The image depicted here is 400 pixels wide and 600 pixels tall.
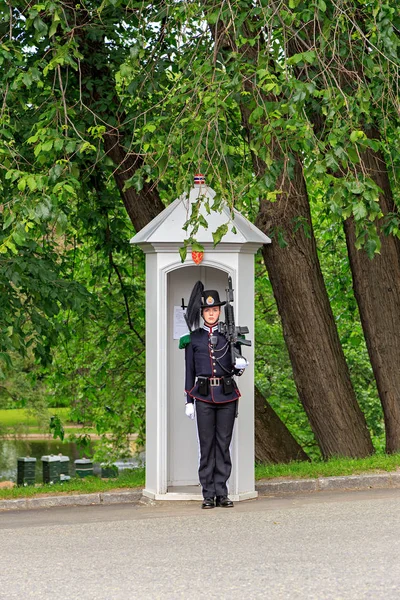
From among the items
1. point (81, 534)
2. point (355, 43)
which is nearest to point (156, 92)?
point (355, 43)

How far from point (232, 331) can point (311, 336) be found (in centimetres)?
290

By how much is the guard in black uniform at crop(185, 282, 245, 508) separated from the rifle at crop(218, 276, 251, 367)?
6cm

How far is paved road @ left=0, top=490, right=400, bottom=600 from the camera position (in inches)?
250

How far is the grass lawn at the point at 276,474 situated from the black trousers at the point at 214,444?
1228 millimetres

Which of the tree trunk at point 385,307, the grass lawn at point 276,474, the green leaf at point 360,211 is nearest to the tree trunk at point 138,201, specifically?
the tree trunk at point 385,307

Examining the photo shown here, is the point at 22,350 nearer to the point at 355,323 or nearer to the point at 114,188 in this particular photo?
the point at 114,188

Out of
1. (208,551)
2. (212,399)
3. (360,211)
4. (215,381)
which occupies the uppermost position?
(360,211)

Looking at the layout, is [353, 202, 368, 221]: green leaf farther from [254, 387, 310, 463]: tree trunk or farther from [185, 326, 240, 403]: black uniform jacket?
[254, 387, 310, 463]: tree trunk

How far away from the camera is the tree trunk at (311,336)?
1217 centimetres

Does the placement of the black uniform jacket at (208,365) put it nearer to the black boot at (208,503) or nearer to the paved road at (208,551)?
the black boot at (208,503)

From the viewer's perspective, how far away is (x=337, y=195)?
8.57 m

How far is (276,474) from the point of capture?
10.8 meters

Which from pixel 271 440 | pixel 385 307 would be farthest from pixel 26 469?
pixel 385 307

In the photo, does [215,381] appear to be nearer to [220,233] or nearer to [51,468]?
[220,233]
